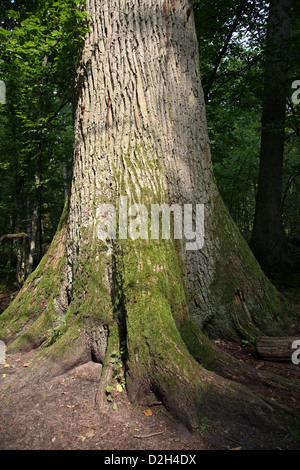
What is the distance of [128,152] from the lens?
10.7 feet

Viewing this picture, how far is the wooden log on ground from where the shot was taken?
3263 mm

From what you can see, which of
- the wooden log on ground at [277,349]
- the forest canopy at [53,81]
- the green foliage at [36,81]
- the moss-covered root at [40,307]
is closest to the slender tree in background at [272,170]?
the forest canopy at [53,81]

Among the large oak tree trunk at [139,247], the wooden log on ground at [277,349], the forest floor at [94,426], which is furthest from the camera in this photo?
the wooden log on ground at [277,349]

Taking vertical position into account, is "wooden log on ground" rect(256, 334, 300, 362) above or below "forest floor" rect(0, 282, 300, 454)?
above

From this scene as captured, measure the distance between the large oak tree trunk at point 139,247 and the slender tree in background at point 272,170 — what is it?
3.59 meters

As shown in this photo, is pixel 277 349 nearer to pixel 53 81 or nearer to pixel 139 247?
pixel 139 247

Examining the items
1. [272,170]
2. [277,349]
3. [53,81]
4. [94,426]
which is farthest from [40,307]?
[272,170]

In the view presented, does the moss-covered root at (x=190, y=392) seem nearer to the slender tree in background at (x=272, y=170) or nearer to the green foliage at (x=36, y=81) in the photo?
the green foliage at (x=36, y=81)

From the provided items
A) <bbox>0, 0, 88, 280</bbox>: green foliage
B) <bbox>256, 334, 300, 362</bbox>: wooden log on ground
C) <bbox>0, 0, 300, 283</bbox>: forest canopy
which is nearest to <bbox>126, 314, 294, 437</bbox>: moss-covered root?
<bbox>256, 334, 300, 362</bbox>: wooden log on ground

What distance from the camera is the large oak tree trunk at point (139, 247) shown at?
284cm

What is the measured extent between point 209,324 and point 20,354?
2277mm

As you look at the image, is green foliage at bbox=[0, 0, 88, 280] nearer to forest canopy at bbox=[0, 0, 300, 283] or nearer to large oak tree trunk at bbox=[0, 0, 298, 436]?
forest canopy at bbox=[0, 0, 300, 283]

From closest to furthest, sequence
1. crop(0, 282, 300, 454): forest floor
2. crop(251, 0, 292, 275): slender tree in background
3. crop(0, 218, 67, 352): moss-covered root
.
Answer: crop(0, 282, 300, 454): forest floor, crop(0, 218, 67, 352): moss-covered root, crop(251, 0, 292, 275): slender tree in background

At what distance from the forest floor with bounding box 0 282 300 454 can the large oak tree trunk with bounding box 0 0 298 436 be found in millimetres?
183
